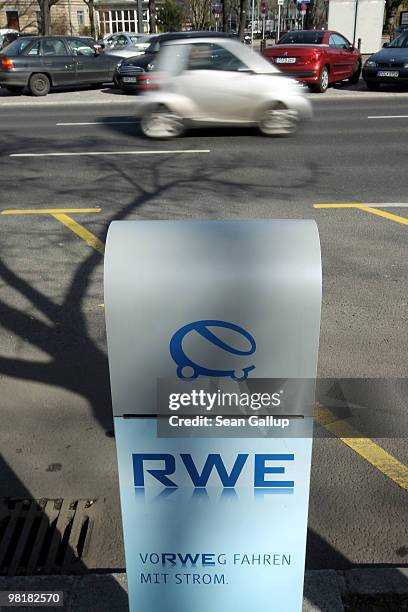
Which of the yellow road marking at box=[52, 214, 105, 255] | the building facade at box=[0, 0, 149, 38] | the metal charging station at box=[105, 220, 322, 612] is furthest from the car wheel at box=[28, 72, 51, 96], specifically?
the building facade at box=[0, 0, 149, 38]

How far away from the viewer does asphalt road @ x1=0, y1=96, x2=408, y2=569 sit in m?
3.11

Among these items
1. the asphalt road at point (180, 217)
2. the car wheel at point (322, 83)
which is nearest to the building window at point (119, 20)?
the car wheel at point (322, 83)

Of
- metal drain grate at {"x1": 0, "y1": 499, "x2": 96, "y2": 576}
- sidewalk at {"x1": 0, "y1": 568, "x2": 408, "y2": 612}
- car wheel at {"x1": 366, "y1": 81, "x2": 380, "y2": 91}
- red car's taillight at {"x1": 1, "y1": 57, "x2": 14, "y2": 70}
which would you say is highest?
red car's taillight at {"x1": 1, "y1": 57, "x2": 14, "y2": 70}

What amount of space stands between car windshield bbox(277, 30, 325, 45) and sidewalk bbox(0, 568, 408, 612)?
18711mm

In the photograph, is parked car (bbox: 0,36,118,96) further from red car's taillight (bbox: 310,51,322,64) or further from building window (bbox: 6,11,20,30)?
building window (bbox: 6,11,20,30)

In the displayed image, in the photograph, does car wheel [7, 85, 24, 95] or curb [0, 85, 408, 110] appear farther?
car wheel [7, 85, 24, 95]

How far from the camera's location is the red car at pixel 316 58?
17516 millimetres

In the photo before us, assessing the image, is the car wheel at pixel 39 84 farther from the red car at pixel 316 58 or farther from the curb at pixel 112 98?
the red car at pixel 316 58

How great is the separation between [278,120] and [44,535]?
1059cm

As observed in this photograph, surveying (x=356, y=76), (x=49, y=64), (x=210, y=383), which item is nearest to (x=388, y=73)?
(x=356, y=76)

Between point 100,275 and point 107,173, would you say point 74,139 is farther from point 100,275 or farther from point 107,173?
point 100,275

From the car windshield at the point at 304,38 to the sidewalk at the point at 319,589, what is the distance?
61.4ft

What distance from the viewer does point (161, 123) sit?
39.4ft

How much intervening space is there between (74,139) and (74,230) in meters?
5.99
